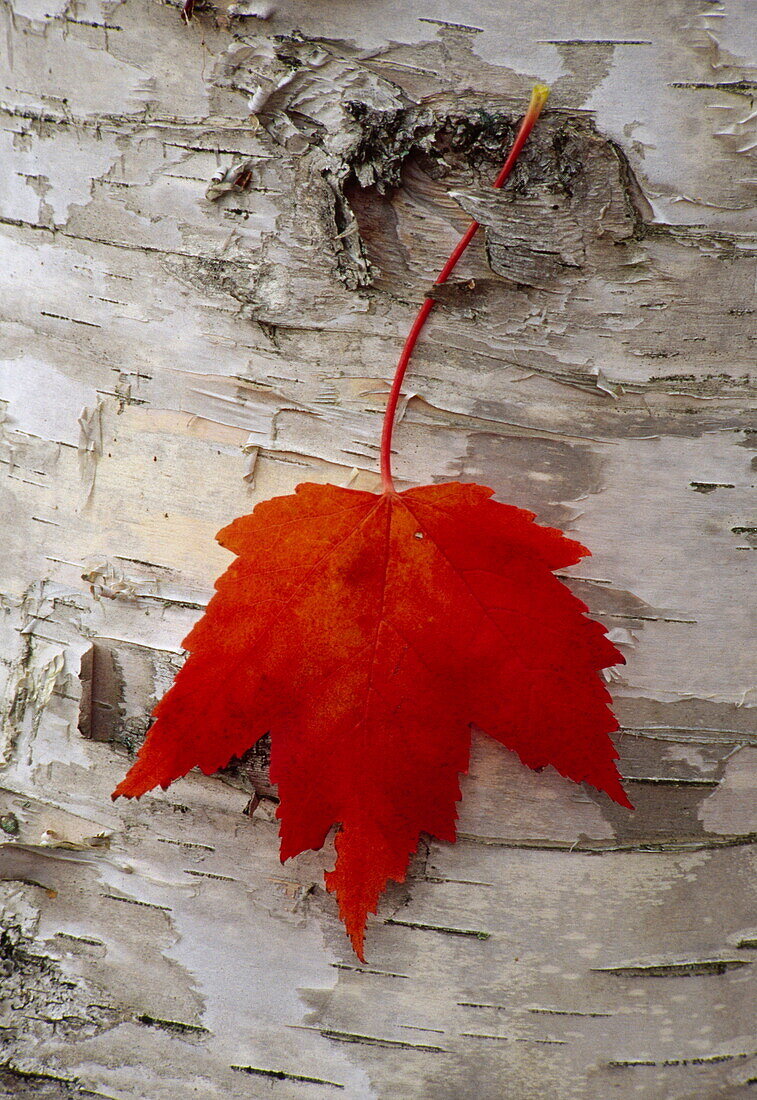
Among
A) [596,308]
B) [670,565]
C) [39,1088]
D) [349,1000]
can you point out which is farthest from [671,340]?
[39,1088]

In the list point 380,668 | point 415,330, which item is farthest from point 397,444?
point 380,668

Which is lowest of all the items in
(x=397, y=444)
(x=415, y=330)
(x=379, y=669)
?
(x=379, y=669)

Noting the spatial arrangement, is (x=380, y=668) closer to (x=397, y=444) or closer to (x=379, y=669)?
(x=379, y=669)

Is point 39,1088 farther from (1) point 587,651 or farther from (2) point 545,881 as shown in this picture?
(1) point 587,651

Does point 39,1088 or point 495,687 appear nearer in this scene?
point 495,687

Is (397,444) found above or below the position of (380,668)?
above
